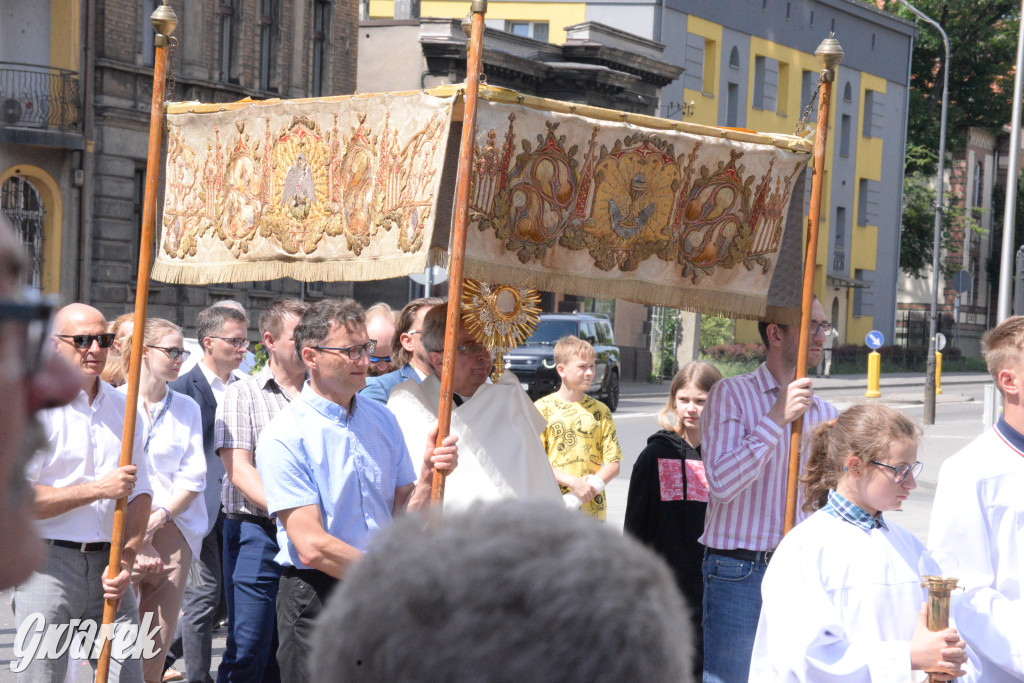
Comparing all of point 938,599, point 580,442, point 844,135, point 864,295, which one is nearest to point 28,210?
point 580,442

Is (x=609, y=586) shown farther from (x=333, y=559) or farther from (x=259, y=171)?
(x=259, y=171)

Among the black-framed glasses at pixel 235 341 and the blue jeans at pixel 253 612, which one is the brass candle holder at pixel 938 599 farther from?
the black-framed glasses at pixel 235 341

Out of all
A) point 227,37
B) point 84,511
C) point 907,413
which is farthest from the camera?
point 227,37

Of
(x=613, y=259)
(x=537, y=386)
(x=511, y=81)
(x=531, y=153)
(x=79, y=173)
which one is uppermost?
(x=511, y=81)

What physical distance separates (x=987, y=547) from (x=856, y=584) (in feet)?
1.98

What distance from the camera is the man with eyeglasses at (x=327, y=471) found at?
4332 mm

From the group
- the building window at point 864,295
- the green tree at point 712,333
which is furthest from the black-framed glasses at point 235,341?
the building window at point 864,295

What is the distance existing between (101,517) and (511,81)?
30292mm

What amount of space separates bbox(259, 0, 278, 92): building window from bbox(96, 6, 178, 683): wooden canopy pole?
22.3 meters

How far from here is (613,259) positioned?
188 inches

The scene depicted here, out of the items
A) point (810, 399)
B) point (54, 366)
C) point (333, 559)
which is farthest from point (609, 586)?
point (810, 399)

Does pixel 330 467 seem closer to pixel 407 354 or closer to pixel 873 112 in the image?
pixel 407 354

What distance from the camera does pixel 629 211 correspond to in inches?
188

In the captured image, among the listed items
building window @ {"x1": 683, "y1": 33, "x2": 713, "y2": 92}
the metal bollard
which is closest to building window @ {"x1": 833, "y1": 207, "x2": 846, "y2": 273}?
building window @ {"x1": 683, "y1": 33, "x2": 713, "y2": 92}
